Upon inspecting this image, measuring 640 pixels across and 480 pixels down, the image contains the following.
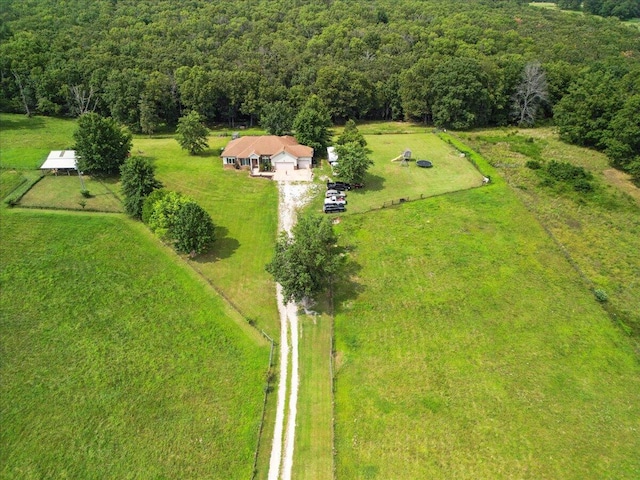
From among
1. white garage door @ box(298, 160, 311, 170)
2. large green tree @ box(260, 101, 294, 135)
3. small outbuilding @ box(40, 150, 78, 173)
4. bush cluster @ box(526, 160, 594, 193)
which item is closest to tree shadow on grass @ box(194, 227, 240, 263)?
white garage door @ box(298, 160, 311, 170)

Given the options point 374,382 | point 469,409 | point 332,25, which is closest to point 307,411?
point 374,382

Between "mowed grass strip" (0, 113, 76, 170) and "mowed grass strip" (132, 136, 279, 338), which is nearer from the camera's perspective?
"mowed grass strip" (132, 136, 279, 338)

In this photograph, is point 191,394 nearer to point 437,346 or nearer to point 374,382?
point 374,382

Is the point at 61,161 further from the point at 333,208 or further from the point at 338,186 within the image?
the point at 333,208

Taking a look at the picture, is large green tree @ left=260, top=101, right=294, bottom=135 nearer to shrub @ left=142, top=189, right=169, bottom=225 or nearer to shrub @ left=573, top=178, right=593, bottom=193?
shrub @ left=142, top=189, right=169, bottom=225

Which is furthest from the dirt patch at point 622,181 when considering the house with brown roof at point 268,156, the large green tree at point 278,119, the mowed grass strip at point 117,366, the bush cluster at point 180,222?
the bush cluster at point 180,222

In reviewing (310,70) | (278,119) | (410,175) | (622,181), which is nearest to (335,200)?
(410,175)
